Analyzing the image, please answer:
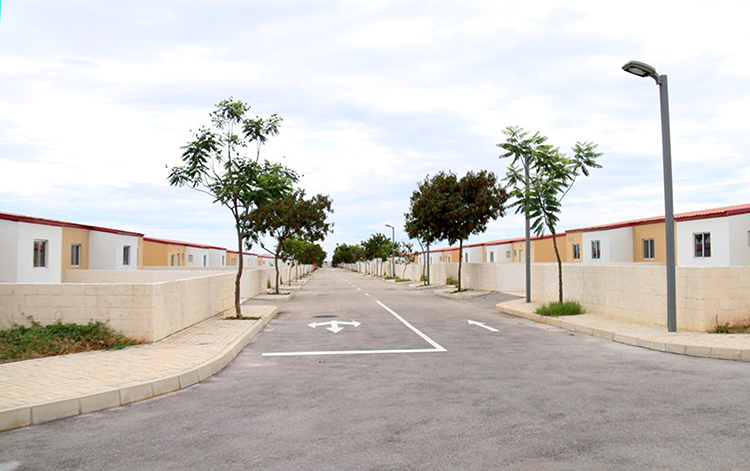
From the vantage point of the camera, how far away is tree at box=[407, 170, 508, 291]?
31.2 meters

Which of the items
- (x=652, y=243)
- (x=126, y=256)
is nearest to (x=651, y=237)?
(x=652, y=243)

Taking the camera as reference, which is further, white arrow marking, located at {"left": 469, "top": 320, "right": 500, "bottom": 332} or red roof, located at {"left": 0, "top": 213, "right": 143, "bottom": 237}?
red roof, located at {"left": 0, "top": 213, "right": 143, "bottom": 237}

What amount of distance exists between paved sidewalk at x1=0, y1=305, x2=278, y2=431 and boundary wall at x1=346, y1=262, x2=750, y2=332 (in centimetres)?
967

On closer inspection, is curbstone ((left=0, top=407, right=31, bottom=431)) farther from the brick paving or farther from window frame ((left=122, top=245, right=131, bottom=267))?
window frame ((left=122, top=245, right=131, bottom=267))

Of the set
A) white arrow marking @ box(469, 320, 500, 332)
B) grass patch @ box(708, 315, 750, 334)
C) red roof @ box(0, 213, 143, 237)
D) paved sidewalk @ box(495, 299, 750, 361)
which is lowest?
white arrow marking @ box(469, 320, 500, 332)

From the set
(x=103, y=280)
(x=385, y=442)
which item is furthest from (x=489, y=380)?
(x=103, y=280)

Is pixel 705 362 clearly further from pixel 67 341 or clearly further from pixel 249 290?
pixel 249 290

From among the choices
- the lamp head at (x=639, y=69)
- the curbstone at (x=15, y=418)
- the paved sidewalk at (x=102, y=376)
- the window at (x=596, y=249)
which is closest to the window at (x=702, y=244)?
the window at (x=596, y=249)

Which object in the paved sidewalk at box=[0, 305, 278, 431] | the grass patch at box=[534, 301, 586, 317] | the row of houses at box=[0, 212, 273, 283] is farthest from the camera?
the row of houses at box=[0, 212, 273, 283]

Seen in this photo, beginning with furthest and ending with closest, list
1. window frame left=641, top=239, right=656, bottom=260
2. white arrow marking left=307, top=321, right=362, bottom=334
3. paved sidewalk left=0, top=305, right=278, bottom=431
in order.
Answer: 1. window frame left=641, top=239, right=656, bottom=260
2. white arrow marking left=307, top=321, right=362, bottom=334
3. paved sidewalk left=0, top=305, right=278, bottom=431

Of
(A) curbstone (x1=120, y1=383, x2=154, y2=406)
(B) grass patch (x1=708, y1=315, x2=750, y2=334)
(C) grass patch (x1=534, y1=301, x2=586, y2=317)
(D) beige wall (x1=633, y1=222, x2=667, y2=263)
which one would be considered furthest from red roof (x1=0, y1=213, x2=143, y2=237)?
(D) beige wall (x1=633, y1=222, x2=667, y2=263)

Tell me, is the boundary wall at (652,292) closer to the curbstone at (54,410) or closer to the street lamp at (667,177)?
the street lamp at (667,177)

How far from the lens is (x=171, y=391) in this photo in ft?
25.4

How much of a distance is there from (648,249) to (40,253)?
31.8 meters
